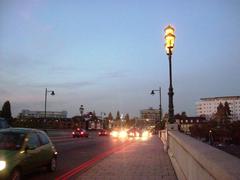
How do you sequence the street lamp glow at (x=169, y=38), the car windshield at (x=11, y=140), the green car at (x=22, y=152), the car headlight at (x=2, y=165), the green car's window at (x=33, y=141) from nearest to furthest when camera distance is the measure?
1. the car headlight at (x=2, y=165)
2. the green car at (x=22, y=152)
3. the car windshield at (x=11, y=140)
4. the green car's window at (x=33, y=141)
5. the street lamp glow at (x=169, y=38)

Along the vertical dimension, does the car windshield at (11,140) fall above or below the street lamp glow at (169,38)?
below

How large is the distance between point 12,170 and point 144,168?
6375 millimetres

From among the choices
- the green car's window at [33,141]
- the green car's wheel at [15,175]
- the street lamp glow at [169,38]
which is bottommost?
the green car's wheel at [15,175]

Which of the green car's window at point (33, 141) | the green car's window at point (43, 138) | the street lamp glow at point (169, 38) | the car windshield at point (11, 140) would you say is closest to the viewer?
the car windshield at point (11, 140)

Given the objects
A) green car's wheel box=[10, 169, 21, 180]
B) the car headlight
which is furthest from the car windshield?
the car headlight

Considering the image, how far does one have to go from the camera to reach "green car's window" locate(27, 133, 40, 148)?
38.7 ft

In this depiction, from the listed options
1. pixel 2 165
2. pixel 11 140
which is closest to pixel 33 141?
pixel 11 140

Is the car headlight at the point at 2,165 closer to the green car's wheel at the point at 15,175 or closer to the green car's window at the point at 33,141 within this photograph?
the green car's wheel at the point at 15,175

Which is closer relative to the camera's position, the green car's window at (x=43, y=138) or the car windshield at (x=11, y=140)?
the car windshield at (x=11, y=140)

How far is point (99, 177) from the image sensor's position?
12.6 metres

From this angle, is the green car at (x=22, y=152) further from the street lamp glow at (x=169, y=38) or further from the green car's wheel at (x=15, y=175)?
the street lamp glow at (x=169, y=38)

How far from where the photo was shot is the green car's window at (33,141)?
38.7 feet

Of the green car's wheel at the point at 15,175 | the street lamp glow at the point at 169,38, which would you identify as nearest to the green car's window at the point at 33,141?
the green car's wheel at the point at 15,175

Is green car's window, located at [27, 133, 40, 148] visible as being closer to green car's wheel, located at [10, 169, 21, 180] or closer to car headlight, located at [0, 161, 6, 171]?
green car's wheel, located at [10, 169, 21, 180]
